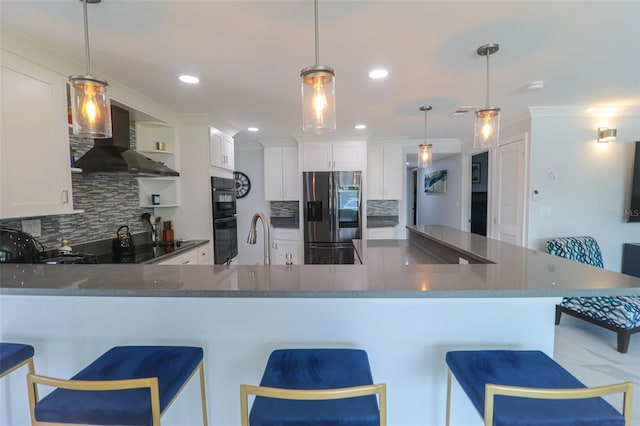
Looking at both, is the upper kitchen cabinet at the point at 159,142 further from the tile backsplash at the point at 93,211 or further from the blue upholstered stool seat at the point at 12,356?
the blue upholstered stool seat at the point at 12,356

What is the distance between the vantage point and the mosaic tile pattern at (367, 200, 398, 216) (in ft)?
16.8

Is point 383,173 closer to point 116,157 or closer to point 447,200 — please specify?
point 447,200

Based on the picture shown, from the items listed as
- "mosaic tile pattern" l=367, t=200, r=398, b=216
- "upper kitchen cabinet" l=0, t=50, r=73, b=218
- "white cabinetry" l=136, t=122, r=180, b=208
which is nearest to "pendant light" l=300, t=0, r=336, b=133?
"upper kitchen cabinet" l=0, t=50, r=73, b=218

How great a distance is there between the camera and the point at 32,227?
1993mm

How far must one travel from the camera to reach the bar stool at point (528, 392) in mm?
801

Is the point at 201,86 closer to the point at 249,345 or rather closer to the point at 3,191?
the point at 3,191

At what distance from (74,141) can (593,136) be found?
5193 mm

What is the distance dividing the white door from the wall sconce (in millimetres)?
737

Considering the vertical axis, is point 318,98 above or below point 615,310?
above

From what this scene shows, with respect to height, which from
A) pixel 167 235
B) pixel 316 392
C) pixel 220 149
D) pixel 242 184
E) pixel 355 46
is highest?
pixel 355 46

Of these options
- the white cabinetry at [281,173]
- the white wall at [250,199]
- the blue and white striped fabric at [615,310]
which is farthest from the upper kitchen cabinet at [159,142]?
the blue and white striped fabric at [615,310]

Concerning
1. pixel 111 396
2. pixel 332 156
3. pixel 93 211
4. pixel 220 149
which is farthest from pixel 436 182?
pixel 111 396

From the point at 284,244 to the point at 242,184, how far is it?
4.64ft

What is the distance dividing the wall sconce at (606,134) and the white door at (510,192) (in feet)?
2.42
